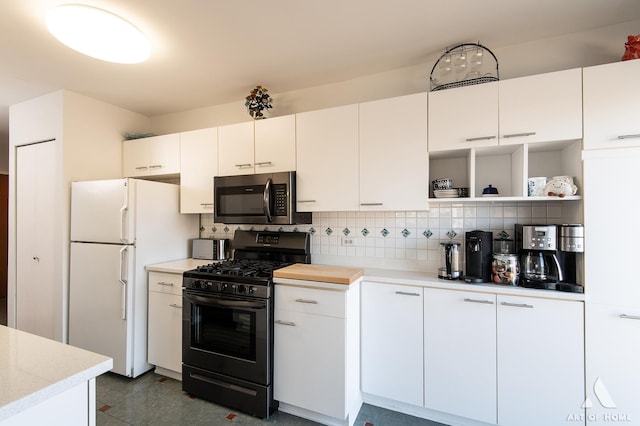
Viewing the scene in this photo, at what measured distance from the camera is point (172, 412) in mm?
1995

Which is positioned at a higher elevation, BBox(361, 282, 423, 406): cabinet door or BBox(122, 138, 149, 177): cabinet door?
BBox(122, 138, 149, 177): cabinet door

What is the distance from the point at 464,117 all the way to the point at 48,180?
3.68m

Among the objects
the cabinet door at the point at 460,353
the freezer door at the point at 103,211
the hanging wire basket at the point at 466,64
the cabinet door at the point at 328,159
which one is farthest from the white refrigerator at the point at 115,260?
the hanging wire basket at the point at 466,64

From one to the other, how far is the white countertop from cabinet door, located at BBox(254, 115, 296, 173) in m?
1.74

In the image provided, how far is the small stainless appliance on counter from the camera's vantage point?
283cm

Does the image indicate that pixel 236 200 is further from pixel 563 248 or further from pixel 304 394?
pixel 563 248

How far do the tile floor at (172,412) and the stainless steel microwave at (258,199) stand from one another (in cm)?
140

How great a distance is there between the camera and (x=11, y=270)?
9.75 feet

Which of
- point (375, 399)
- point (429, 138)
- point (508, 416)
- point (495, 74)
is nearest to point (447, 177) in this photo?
point (429, 138)

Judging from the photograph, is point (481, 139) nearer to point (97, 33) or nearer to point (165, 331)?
point (97, 33)

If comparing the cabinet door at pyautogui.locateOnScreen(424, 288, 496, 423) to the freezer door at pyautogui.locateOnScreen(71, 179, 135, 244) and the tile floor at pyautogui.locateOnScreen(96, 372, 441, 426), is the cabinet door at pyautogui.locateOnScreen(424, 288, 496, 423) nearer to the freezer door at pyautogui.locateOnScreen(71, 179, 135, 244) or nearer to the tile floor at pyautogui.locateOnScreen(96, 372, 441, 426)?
the tile floor at pyautogui.locateOnScreen(96, 372, 441, 426)

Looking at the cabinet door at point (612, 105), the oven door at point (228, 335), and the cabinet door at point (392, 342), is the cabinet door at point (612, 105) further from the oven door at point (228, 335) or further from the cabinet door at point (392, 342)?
the oven door at point (228, 335)

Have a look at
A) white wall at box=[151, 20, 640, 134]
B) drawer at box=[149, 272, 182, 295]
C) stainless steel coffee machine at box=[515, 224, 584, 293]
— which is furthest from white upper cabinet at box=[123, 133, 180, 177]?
A: stainless steel coffee machine at box=[515, 224, 584, 293]

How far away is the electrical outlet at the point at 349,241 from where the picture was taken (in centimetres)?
248
